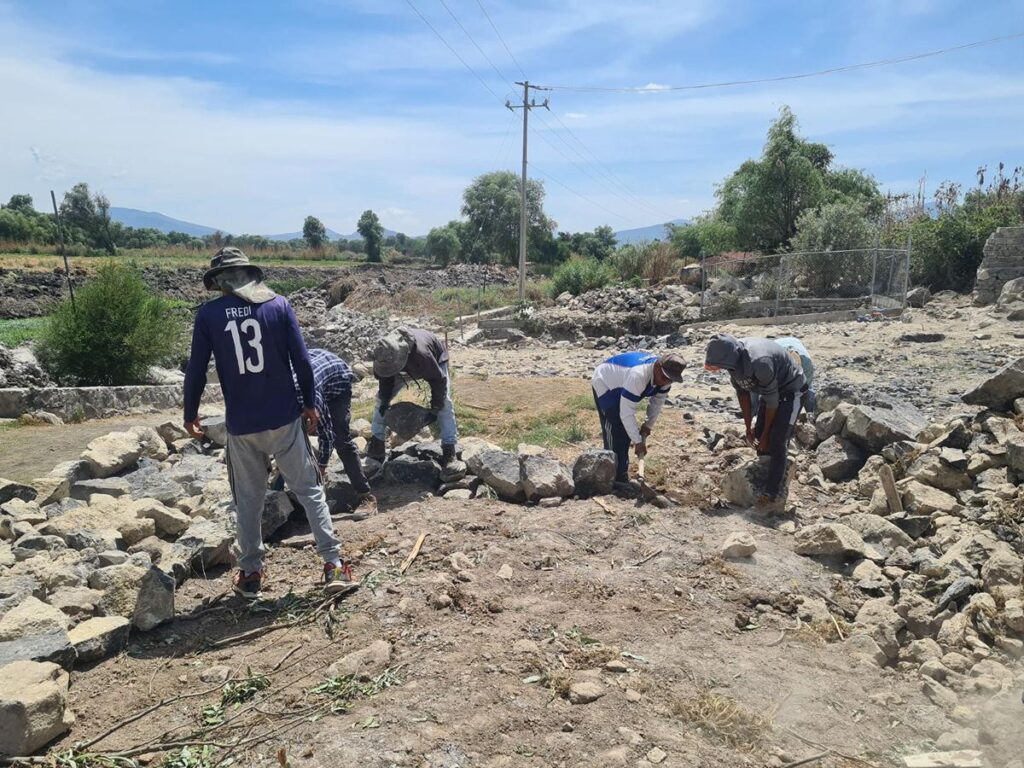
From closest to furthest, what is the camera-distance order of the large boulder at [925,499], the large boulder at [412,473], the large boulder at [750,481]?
the large boulder at [925,499] < the large boulder at [750,481] < the large boulder at [412,473]

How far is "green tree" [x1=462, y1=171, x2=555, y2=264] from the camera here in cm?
5103

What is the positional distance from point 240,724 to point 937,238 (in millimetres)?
21764

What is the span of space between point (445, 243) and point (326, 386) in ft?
169

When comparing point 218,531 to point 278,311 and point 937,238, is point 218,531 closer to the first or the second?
point 278,311

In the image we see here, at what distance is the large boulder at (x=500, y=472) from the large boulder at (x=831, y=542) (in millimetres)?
2091

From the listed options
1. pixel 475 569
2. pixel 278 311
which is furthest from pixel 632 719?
pixel 278 311

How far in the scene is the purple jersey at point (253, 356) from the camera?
384cm

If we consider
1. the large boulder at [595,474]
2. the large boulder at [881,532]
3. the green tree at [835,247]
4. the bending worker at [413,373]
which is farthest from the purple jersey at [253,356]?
the green tree at [835,247]

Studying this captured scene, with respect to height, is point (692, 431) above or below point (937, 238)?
below

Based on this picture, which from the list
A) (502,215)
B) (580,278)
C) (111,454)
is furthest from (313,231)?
(111,454)

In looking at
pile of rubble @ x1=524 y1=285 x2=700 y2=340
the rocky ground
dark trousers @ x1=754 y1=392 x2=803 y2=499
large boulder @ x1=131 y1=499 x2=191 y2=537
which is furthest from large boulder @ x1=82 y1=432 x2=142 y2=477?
pile of rubble @ x1=524 y1=285 x2=700 y2=340

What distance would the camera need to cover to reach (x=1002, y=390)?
6.56m

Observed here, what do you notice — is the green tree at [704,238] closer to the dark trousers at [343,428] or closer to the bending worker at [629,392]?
the bending worker at [629,392]

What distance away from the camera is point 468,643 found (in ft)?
11.4
